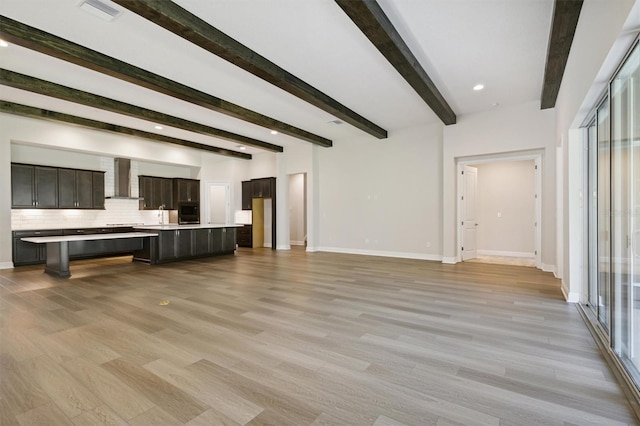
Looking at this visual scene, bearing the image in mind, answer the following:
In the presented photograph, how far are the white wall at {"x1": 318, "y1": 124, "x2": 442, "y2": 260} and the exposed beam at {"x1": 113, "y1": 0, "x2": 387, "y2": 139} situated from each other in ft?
9.77

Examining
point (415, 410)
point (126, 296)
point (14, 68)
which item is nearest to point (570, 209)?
point (415, 410)

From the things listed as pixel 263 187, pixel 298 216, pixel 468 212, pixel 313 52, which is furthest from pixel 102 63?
pixel 298 216

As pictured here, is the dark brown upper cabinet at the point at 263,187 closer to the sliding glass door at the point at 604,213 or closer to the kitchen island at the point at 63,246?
the kitchen island at the point at 63,246

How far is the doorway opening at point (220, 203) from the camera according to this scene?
1112 cm

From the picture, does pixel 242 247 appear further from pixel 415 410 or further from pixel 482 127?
pixel 415 410

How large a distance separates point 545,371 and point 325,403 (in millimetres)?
1659

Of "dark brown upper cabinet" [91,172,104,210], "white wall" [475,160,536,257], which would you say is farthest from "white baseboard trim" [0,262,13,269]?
"white wall" [475,160,536,257]

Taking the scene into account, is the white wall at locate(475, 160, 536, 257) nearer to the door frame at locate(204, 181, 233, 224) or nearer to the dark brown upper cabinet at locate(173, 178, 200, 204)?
the door frame at locate(204, 181, 233, 224)

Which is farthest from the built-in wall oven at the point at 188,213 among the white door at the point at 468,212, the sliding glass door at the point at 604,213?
the sliding glass door at the point at 604,213

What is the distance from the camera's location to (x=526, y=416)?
1.74m

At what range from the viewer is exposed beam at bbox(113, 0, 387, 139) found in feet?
9.70

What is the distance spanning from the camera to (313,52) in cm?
407

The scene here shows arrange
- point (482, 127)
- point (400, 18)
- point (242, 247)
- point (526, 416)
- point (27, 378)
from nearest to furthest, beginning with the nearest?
point (526, 416) < point (27, 378) < point (400, 18) < point (482, 127) < point (242, 247)

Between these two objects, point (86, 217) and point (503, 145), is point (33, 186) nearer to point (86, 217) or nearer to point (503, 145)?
point (86, 217)
